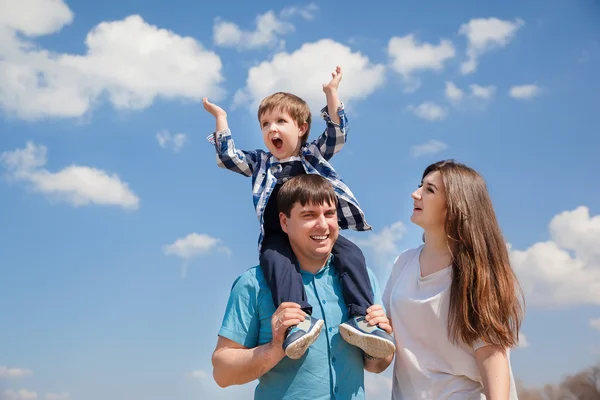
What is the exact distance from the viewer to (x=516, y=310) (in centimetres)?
438

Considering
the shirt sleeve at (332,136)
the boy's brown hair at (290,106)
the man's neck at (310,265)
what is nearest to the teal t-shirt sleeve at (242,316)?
the man's neck at (310,265)

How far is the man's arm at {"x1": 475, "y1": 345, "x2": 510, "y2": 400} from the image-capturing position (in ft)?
13.5

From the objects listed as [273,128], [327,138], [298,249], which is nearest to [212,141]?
[273,128]

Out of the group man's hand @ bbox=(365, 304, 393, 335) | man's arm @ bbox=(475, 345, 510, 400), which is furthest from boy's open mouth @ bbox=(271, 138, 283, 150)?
man's arm @ bbox=(475, 345, 510, 400)

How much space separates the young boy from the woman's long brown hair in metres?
0.68

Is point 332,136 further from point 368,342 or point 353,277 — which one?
point 368,342

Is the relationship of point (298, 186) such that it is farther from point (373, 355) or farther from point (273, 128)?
point (373, 355)

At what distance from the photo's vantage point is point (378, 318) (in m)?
4.37

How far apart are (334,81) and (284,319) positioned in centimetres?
235

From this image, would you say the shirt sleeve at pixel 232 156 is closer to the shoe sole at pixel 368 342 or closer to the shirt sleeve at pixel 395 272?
the shirt sleeve at pixel 395 272

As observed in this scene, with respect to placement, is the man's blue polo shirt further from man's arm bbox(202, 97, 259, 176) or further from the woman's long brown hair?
man's arm bbox(202, 97, 259, 176)

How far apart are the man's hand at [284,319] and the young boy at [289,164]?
Result: 369 millimetres

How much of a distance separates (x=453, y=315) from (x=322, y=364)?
96 cm

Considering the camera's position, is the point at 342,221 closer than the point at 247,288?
No
